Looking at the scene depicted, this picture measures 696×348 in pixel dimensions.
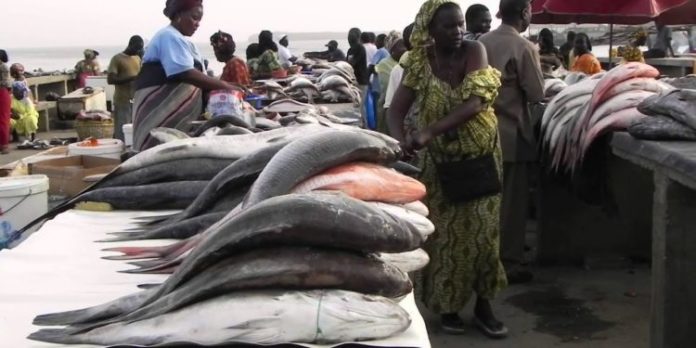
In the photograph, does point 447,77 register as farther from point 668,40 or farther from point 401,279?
point 668,40

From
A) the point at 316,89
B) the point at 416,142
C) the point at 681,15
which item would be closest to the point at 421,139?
the point at 416,142

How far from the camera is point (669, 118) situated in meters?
4.26

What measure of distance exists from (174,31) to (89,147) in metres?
1.27

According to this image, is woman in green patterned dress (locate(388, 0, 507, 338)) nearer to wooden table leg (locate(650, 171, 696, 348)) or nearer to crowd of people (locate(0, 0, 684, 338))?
crowd of people (locate(0, 0, 684, 338))

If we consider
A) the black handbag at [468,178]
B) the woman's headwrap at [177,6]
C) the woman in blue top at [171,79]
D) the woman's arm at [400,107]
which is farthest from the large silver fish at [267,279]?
the woman's headwrap at [177,6]

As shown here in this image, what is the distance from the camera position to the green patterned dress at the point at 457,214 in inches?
184

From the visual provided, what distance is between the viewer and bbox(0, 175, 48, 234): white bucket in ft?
14.3

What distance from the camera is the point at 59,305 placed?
2227 millimetres

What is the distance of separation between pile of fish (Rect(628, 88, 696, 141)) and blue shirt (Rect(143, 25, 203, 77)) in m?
2.73

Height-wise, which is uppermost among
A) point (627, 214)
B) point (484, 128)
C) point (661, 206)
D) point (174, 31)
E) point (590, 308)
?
point (174, 31)

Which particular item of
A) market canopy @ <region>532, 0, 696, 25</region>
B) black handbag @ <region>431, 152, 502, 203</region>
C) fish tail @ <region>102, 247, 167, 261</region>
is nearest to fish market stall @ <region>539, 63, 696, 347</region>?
black handbag @ <region>431, 152, 502, 203</region>

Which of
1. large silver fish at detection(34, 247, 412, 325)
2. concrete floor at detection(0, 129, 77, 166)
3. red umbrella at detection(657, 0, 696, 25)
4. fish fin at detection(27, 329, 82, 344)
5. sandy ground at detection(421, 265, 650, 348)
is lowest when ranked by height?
sandy ground at detection(421, 265, 650, 348)

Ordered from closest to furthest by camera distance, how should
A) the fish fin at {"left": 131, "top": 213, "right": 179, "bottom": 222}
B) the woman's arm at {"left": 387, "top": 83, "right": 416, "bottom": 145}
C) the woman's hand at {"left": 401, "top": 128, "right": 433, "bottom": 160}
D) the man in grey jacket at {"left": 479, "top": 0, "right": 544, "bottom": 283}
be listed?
the fish fin at {"left": 131, "top": 213, "right": 179, "bottom": 222} < the woman's hand at {"left": 401, "top": 128, "right": 433, "bottom": 160} < the woman's arm at {"left": 387, "top": 83, "right": 416, "bottom": 145} < the man in grey jacket at {"left": 479, "top": 0, "right": 544, "bottom": 283}

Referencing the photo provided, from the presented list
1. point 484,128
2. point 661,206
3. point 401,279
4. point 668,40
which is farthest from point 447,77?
point 668,40
